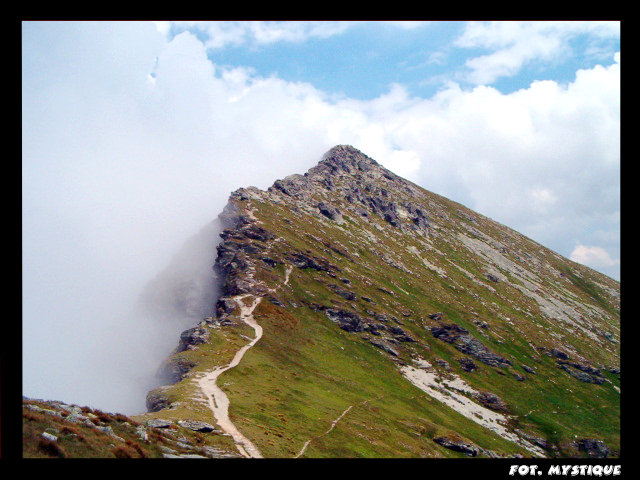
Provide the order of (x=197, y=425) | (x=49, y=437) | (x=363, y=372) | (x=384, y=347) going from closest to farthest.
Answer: (x=49, y=437)
(x=197, y=425)
(x=363, y=372)
(x=384, y=347)

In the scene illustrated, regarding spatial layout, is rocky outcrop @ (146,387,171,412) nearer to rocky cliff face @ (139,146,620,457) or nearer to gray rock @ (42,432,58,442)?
rocky cliff face @ (139,146,620,457)

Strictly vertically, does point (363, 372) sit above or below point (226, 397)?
below

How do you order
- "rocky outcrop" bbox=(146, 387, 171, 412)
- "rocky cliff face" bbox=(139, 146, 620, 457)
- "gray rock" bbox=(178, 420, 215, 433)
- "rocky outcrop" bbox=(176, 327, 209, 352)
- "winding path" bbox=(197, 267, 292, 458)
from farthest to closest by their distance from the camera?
"rocky outcrop" bbox=(176, 327, 209, 352)
"rocky cliff face" bbox=(139, 146, 620, 457)
"rocky outcrop" bbox=(146, 387, 171, 412)
"gray rock" bbox=(178, 420, 215, 433)
"winding path" bbox=(197, 267, 292, 458)

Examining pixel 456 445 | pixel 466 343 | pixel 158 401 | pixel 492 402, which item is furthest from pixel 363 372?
pixel 158 401

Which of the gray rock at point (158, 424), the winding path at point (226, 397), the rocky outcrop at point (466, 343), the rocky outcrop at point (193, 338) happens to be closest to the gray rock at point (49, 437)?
the gray rock at point (158, 424)

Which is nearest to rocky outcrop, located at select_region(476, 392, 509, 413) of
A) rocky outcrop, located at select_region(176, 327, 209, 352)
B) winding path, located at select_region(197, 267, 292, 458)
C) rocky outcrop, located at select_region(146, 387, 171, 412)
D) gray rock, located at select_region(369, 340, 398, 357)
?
gray rock, located at select_region(369, 340, 398, 357)

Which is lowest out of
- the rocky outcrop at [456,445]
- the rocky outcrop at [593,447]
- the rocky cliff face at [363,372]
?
the rocky outcrop at [593,447]

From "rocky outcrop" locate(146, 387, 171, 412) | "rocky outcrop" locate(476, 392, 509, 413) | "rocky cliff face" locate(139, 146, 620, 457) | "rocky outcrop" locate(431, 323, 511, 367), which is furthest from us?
"rocky outcrop" locate(431, 323, 511, 367)

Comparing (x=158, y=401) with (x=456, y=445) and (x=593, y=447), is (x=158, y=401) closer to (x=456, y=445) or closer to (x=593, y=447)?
(x=456, y=445)

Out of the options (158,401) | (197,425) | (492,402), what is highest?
(158,401)

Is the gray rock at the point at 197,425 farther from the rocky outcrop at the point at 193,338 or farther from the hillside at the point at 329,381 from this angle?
the rocky outcrop at the point at 193,338
